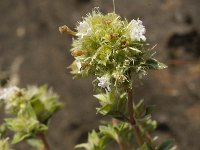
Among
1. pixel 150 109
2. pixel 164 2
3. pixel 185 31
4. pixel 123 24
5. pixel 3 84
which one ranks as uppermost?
pixel 164 2

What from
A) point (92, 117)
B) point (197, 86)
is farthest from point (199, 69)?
point (92, 117)

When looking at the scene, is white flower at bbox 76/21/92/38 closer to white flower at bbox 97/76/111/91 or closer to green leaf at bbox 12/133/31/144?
white flower at bbox 97/76/111/91

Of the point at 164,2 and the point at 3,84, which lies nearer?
the point at 3,84

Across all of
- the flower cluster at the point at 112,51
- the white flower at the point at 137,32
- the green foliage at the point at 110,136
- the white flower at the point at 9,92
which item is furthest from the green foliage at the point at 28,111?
the white flower at the point at 137,32

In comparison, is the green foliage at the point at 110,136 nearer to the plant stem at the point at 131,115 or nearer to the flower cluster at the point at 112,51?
the plant stem at the point at 131,115

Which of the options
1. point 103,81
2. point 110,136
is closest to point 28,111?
point 110,136

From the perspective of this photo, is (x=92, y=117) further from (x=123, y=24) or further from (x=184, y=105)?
(x=123, y=24)

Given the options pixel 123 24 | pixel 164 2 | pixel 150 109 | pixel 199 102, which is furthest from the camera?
pixel 164 2

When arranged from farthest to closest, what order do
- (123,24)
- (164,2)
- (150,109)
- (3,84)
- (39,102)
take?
(164,2) → (3,84) → (39,102) → (150,109) → (123,24)

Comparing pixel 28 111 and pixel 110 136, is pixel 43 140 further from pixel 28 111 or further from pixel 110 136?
pixel 110 136
